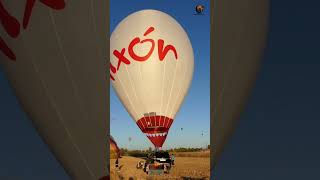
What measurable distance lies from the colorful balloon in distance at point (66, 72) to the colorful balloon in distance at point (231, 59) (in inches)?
53.2

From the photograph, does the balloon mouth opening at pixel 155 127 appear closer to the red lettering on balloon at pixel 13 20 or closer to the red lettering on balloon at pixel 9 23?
the red lettering on balloon at pixel 13 20

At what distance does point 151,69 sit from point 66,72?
6627 millimetres

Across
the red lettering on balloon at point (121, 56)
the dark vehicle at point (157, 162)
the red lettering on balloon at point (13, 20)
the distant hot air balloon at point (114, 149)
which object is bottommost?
the dark vehicle at point (157, 162)

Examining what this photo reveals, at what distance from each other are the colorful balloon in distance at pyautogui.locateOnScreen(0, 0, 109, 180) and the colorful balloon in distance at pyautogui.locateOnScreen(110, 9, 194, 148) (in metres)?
5.92

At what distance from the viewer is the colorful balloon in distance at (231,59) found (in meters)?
5.18

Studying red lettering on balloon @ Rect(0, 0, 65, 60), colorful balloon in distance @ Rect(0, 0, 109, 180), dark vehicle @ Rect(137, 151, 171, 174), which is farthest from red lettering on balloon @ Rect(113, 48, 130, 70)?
colorful balloon in distance @ Rect(0, 0, 109, 180)

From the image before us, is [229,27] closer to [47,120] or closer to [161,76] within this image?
[47,120]

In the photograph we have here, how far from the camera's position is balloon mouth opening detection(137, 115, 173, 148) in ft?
40.0

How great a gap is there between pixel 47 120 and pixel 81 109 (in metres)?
0.80

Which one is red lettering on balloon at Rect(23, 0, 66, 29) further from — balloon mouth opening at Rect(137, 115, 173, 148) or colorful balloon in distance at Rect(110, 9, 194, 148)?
balloon mouth opening at Rect(137, 115, 173, 148)

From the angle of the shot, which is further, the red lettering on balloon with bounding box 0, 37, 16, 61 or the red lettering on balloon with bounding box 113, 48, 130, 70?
the red lettering on balloon with bounding box 113, 48, 130, 70

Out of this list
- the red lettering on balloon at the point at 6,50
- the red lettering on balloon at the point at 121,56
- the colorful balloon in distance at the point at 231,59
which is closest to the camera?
the colorful balloon in distance at the point at 231,59

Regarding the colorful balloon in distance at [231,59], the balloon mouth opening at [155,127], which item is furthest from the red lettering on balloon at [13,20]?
the balloon mouth opening at [155,127]

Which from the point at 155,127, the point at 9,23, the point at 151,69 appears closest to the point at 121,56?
the point at 151,69
